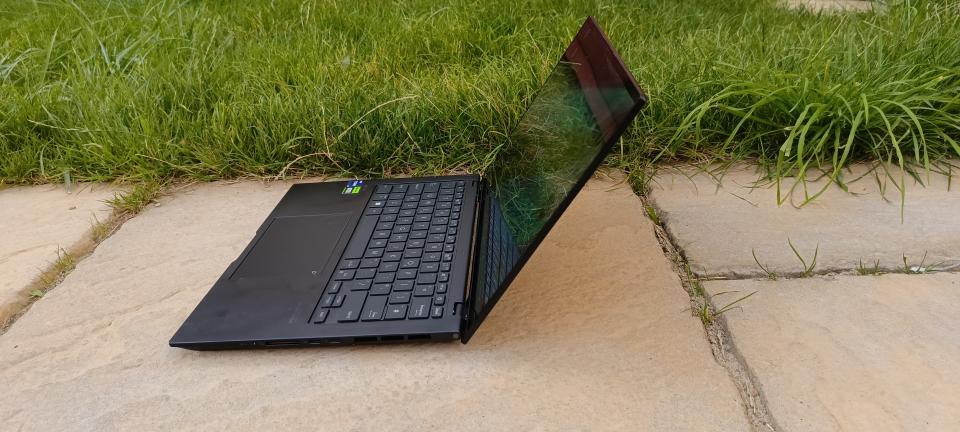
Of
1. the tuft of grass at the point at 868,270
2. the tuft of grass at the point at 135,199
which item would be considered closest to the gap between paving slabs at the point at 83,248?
the tuft of grass at the point at 135,199

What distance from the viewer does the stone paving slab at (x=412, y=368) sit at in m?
0.93

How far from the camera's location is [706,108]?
1.68m

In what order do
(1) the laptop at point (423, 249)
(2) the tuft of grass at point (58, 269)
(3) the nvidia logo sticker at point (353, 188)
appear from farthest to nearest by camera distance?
(3) the nvidia logo sticker at point (353, 188)
(2) the tuft of grass at point (58, 269)
(1) the laptop at point (423, 249)

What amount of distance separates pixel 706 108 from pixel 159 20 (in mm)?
2016

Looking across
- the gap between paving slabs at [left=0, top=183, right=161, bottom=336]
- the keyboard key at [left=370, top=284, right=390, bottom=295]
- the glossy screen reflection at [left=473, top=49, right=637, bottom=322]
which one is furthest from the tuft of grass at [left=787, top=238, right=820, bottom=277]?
the gap between paving slabs at [left=0, top=183, right=161, bottom=336]

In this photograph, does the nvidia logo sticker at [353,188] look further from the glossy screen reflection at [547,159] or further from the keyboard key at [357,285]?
the keyboard key at [357,285]

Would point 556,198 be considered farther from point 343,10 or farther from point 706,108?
point 343,10

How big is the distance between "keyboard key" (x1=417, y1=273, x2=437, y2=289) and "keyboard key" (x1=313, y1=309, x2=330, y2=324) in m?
0.16

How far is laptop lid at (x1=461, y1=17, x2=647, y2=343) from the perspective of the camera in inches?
34.2

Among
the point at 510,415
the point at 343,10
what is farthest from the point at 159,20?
the point at 510,415

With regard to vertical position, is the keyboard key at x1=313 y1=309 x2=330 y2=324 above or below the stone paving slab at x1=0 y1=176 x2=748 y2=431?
above

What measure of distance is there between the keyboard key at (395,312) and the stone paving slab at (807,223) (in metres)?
0.58

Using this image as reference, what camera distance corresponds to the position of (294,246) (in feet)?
4.15

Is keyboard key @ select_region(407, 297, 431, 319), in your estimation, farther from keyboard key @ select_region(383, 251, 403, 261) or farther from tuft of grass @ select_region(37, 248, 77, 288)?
tuft of grass @ select_region(37, 248, 77, 288)
